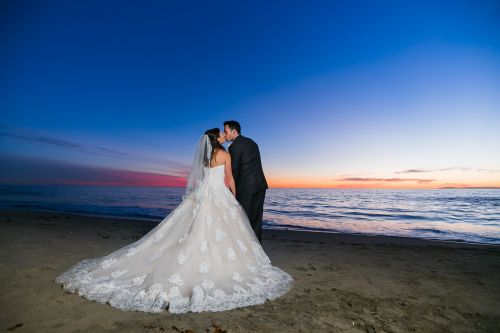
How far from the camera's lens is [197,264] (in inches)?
150

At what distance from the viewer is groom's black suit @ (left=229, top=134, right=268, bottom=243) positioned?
5.45m

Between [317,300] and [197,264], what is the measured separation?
177cm

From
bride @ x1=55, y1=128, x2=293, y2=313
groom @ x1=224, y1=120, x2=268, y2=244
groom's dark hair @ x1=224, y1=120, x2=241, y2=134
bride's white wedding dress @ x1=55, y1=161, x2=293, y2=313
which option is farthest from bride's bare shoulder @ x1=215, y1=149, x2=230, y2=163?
groom's dark hair @ x1=224, y1=120, x2=241, y2=134

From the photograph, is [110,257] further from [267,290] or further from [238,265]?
[267,290]

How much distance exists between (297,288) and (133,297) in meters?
2.41

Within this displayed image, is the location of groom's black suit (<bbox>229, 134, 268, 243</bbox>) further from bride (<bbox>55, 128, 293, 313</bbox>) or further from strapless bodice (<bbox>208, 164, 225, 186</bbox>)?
strapless bodice (<bbox>208, 164, 225, 186</bbox>)

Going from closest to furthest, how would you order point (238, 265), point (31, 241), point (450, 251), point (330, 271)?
point (238, 265), point (330, 271), point (31, 241), point (450, 251)

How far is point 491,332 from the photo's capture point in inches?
122

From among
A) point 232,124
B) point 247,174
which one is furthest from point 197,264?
point 232,124

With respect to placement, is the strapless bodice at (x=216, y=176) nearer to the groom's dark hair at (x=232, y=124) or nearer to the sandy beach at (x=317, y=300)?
the groom's dark hair at (x=232, y=124)

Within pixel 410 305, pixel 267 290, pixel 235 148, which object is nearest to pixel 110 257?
pixel 267 290

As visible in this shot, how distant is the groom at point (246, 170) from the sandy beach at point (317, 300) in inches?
54.6

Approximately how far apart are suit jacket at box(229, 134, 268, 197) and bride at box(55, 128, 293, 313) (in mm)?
532

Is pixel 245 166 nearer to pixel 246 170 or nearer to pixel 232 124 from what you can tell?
pixel 246 170
